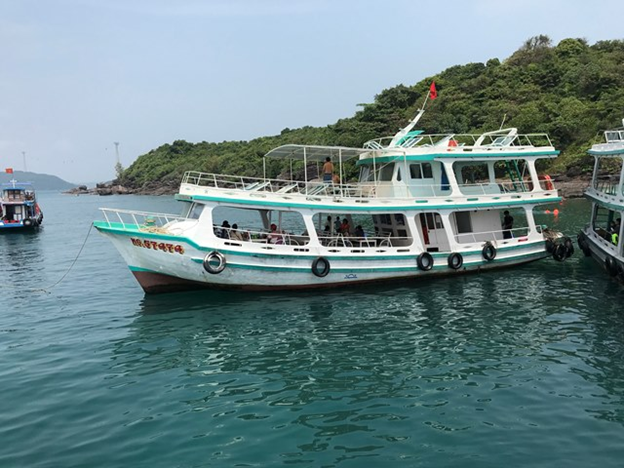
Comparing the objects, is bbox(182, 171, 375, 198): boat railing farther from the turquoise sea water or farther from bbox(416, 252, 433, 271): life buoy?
the turquoise sea water

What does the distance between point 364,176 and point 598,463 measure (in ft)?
54.0

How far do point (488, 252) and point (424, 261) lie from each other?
3085 millimetres

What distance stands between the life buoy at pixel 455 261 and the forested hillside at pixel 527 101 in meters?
42.7

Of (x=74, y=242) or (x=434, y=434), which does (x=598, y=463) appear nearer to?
(x=434, y=434)

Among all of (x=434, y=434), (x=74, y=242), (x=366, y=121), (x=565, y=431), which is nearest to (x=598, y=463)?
(x=565, y=431)

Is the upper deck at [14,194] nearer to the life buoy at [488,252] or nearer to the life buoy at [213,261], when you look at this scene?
the life buoy at [213,261]

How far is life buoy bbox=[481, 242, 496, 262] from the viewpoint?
21.0m

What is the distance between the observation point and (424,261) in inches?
789

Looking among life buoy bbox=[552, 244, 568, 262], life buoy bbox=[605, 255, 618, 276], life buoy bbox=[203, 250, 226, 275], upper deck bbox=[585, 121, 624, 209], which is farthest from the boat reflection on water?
upper deck bbox=[585, 121, 624, 209]

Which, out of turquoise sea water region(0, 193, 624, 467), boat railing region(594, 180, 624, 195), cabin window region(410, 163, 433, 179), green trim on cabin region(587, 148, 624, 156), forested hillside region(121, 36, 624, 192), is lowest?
turquoise sea water region(0, 193, 624, 467)

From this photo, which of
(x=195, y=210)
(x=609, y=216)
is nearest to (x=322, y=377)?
(x=195, y=210)

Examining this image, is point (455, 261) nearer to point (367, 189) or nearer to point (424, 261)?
point (424, 261)

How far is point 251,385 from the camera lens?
1145 centimetres

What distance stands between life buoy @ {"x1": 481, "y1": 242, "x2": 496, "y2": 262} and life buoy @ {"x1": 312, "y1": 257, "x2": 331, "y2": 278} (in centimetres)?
691
